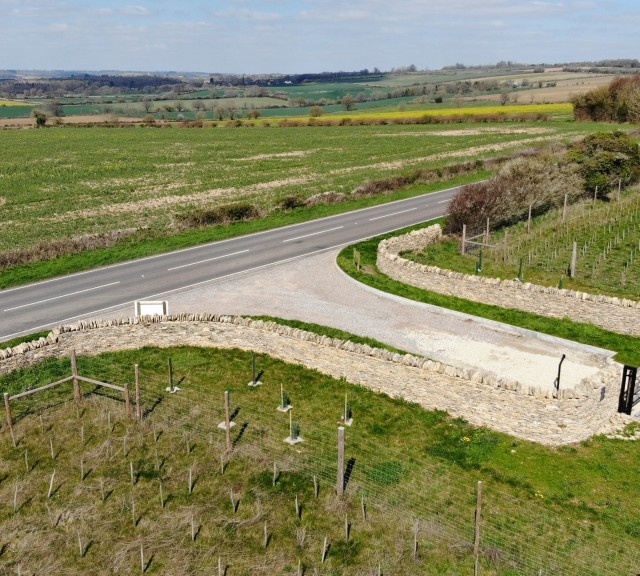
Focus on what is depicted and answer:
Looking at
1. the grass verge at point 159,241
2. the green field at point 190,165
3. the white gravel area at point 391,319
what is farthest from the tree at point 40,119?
the white gravel area at point 391,319

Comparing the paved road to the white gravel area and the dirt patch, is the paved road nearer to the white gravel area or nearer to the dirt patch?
the white gravel area

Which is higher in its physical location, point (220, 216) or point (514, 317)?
point (220, 216)

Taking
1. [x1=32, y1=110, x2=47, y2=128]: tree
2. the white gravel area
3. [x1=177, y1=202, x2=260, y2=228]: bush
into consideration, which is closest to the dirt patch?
[x1=177, y1=202, x2=260, y2=228]: bush

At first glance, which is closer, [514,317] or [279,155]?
[514,317]

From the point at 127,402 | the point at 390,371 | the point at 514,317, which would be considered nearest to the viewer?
the point at 127,402

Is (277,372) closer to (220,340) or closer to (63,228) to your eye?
(220,340)

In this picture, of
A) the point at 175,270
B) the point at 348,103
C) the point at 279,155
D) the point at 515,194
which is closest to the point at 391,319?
the point at 175,270

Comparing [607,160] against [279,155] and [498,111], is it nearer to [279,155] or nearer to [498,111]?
[279,155]

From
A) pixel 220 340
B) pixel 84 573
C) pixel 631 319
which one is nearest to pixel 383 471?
pixel 84 573
